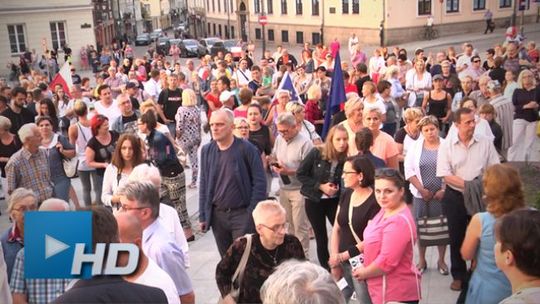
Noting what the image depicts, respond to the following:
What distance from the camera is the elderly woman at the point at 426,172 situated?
21.9 feet

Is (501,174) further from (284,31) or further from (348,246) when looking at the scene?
(284,31)

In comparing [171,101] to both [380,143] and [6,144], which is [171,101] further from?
[380,143]

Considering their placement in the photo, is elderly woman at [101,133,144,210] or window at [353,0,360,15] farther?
window at [353,0,360,15]

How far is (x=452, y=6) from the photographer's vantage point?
43.3 meters

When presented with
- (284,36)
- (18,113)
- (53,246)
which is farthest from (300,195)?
(284,36)

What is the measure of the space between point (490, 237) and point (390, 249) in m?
0.71

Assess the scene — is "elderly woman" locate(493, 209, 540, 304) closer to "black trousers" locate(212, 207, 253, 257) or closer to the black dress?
the black dress

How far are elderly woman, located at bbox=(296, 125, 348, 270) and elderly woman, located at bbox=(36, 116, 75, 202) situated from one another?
3321 mm

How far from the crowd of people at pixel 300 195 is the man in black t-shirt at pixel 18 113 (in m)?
0.03

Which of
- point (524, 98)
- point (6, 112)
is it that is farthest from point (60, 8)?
point (524, 98)

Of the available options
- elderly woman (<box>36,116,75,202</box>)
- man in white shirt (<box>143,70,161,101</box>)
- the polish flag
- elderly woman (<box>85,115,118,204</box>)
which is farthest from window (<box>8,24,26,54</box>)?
elderly woman (<box>85,115,118,204</box>)

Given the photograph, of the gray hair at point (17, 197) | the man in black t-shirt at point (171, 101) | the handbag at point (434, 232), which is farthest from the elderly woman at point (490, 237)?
the man in black t-shirt at point (171, 101)

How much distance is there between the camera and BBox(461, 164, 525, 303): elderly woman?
4395 millimetres

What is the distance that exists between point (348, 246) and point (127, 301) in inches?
112
